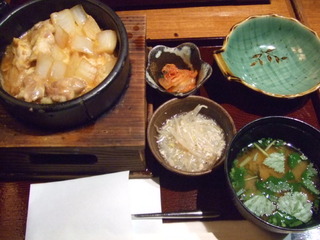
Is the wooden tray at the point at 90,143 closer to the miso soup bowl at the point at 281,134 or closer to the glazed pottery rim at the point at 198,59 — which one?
the glazed pottery rim at the point at 198,59

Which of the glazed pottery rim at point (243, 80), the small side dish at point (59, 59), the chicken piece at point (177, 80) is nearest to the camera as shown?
the small side dish at point (59, 59)

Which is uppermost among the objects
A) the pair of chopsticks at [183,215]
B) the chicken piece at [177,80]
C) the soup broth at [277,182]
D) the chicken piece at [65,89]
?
the chicken piece at [65,89]

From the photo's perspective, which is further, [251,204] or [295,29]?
[295,29]

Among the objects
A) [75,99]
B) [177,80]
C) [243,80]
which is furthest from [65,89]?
[243,80]

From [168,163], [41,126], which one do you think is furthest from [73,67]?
[168,163]

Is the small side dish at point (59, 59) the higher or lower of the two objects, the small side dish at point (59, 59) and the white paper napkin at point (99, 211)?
the higher

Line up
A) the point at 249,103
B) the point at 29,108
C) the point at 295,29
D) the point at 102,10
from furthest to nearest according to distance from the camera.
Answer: the point at 295,29
the point at 249,103
the point at 102,10
the point at 29,108

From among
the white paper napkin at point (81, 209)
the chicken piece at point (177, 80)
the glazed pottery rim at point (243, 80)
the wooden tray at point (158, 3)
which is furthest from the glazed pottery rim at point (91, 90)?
the wooden tray at point (158, 3)

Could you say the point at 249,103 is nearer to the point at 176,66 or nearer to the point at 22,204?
the point at 176,66
